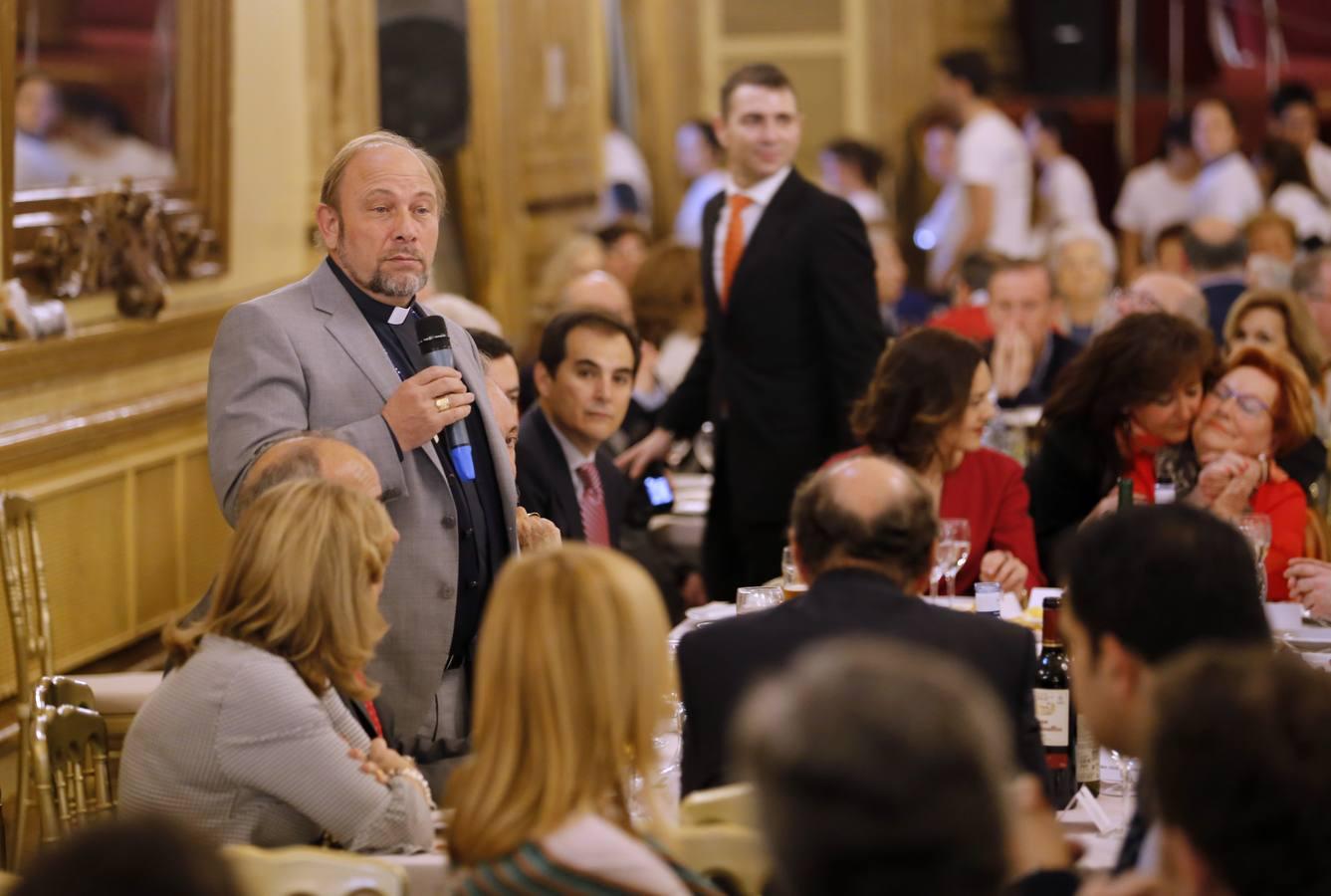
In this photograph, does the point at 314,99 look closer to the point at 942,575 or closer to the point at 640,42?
the point at 942,575

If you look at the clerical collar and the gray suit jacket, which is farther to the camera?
the clerical collar

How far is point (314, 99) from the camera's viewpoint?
6.57 meters

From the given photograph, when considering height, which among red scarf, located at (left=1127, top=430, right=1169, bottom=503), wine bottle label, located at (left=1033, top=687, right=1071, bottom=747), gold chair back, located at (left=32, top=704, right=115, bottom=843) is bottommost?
gold chair back, located at (left=32, top=704, right=115, bottom=843)

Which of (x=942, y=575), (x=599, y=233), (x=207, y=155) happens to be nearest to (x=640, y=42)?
(x=599, y=233)

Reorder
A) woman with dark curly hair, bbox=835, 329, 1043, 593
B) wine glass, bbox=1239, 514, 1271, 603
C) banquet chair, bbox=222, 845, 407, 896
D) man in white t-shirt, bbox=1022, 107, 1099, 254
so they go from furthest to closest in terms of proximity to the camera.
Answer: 1. man in white t-shirt, bbox=1022, 107, 1099, 254
2. woman with dark curly hair, bbox=835, 329, 1043, 593
3. wine glass, bbox=1239, 514, 1271, 603
4. banquet chair, bbox=222, 845, 407, 896

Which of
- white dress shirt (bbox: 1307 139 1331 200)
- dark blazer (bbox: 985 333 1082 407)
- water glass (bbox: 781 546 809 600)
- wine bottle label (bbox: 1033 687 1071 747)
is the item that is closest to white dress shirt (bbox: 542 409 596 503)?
water glass (bbox: 781 546 809 600)

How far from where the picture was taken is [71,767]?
304cm

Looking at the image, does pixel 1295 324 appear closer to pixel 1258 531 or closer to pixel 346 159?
pixel 1258 531

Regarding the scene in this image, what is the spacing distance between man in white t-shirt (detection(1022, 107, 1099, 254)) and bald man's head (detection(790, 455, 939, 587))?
823 cm

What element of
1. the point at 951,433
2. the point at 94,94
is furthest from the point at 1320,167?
the point at 94,94

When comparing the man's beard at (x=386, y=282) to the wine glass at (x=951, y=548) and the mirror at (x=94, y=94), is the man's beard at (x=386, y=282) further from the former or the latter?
the mirror at (x=94, y=94)

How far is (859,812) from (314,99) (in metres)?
5.63

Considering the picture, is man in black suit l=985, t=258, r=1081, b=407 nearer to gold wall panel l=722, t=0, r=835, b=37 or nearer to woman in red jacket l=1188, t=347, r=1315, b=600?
woman in red jacket l=1188, t=347, r=1315, b=600

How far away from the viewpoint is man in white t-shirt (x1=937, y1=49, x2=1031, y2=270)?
10133 mm
